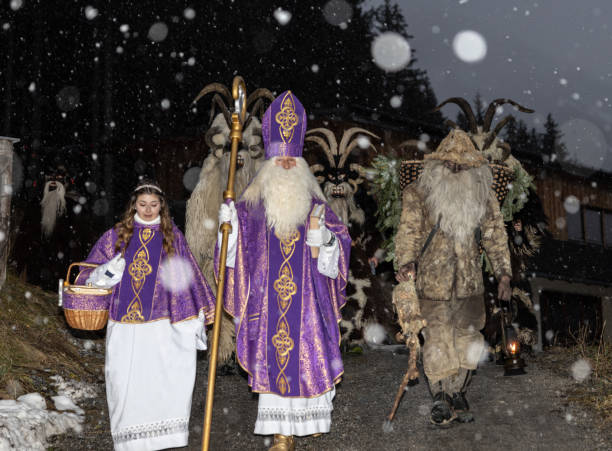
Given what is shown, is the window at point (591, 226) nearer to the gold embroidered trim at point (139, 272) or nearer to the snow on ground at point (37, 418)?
the snow on ground at point (37, 418)

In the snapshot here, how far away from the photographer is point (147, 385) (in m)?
5.23

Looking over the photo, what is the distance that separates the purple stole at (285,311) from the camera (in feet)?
17.6

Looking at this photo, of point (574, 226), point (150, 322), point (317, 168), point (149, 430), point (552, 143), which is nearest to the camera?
point (149, 430)

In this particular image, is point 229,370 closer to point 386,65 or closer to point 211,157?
point 211,157

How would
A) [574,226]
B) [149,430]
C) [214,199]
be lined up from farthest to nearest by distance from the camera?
[574,226], [214,199], [149,430]

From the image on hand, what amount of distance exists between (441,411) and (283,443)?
54.8 inches

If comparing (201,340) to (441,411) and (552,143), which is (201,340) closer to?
(441,411)

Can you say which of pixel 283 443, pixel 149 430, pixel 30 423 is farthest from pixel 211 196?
pixel 283 443

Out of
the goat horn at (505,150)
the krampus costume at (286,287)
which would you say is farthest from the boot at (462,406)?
the goat horn at (505,150)

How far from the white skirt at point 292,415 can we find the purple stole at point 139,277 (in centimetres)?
111

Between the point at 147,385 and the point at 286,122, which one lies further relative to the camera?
the point at 286,122

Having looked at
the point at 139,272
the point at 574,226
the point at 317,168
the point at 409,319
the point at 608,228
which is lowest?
the point at 608,228

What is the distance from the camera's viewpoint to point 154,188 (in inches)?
216

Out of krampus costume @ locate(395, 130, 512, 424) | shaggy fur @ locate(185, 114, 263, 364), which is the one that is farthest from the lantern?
shaggy fur @ locate(185, 114, 263, 364)
